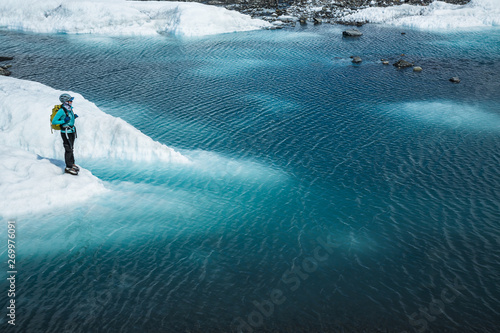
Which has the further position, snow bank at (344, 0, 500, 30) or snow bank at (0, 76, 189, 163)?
snow bank at (344, 0, 500, 30)

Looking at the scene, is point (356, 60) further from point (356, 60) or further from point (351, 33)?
point (351, 33)

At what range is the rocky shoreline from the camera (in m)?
71.3

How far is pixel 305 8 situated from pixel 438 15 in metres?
25.1

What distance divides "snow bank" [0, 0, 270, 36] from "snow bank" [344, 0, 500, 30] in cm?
2248

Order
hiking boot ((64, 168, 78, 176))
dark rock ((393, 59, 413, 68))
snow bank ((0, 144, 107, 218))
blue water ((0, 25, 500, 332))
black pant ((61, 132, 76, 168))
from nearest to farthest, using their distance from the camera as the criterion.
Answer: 1. blue water ((0, 25, 500, 332))
2. snow bank ((0, 144, 107, 218))
3. black pant ((61, 132, 76, 168))
4. hiking boot ((64, 168, 78, 176))
5. dark rock ((393, 59, 413, 68))

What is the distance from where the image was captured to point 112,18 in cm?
6181

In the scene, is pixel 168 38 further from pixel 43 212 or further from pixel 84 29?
pixel 43 212

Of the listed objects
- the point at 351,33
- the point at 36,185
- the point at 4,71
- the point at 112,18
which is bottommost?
the point at 36,185

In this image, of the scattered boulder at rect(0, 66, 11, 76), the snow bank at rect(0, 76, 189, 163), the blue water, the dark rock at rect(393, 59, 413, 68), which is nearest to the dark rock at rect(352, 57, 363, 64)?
the dark rock at rect(393, 59, 413, 68)

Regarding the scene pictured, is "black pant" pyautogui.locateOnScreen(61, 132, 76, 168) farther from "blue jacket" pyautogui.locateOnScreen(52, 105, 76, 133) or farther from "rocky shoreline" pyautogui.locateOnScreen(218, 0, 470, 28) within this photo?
"rocky shoreline" pyautogui.locateOnScreen(218, 0, 470, 28)

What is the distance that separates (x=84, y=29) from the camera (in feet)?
201

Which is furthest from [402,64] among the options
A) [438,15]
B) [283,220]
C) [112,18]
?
[112,18]

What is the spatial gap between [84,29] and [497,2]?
65.6m

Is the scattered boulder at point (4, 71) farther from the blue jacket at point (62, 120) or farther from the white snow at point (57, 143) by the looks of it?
the blue jacket at point (62, 120)
